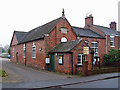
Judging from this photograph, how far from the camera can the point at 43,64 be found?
18703 mm

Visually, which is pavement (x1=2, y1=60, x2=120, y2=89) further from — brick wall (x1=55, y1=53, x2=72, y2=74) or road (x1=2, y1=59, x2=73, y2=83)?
brick wall (x1=55, y1=53, x2=72, y2=74)

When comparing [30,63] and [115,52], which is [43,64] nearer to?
[30,63]

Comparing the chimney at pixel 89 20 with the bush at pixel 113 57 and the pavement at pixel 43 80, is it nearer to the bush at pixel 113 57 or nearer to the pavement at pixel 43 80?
the bush at pixel 113 57

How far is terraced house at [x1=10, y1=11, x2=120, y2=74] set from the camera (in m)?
15.6

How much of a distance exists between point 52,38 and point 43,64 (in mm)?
3951

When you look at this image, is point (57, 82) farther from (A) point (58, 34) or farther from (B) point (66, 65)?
(A) point (58, 34)

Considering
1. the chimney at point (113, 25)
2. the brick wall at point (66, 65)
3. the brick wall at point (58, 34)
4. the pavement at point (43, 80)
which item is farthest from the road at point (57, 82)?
the chimney at point (113, 25)


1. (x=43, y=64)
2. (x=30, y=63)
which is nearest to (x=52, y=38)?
(x=43, y=64)

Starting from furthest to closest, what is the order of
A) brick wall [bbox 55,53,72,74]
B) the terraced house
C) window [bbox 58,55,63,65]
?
window [bbox 58,55,63,65], the terraced house, brick wall [bbox 55,53,72,74]

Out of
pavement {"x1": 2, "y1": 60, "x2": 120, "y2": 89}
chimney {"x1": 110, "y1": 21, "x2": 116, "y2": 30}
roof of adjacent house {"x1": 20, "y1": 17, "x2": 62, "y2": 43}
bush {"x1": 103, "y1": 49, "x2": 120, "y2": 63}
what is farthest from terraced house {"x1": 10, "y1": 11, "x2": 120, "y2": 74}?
chimney {"x1": 110, "y1": 21, "x2": 116, "y2": 30}

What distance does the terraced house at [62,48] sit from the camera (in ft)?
51.2

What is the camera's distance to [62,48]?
17.0 metres

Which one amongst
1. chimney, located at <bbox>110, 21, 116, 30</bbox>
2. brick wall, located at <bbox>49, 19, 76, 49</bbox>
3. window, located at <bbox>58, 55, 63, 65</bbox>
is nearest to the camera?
window, located at <bbox>58, 55, 63, 65</bbox>

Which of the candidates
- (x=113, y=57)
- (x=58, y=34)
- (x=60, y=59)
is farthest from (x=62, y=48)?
(x=113, y=57)
